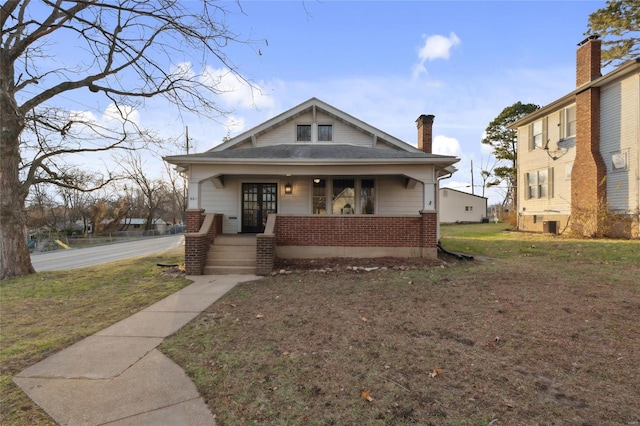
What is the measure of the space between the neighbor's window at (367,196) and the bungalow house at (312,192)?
0.04 m

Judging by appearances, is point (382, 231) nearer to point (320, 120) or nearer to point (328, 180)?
point (328, 180)

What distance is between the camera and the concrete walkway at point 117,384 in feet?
7.83

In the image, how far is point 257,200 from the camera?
1168 cm

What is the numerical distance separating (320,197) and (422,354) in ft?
28.5

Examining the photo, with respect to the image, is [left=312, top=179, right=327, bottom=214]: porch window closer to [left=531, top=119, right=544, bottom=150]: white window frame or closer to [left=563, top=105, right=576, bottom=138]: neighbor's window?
[left=563, top=105, right=576, bottom=138]: neighbor's window

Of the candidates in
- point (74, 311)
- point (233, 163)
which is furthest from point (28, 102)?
point (74, 311)

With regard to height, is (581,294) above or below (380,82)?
below

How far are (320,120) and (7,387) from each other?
11505 millimetres

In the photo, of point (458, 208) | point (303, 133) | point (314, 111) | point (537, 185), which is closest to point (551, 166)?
point (537, 185)

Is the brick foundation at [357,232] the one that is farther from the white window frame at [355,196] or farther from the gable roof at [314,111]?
the gable roof at [314,111]

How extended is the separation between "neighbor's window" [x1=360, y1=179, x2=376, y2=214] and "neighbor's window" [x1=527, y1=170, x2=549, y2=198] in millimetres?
11671

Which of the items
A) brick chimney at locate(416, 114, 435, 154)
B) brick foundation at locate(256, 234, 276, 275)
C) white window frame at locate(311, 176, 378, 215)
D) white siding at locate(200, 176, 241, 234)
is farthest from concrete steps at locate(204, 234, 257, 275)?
brick chimney at locate(416, 114, 435, 154)

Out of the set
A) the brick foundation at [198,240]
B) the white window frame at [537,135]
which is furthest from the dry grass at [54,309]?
the white window frame at [537,135]

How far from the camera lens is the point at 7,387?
2.79 meters
